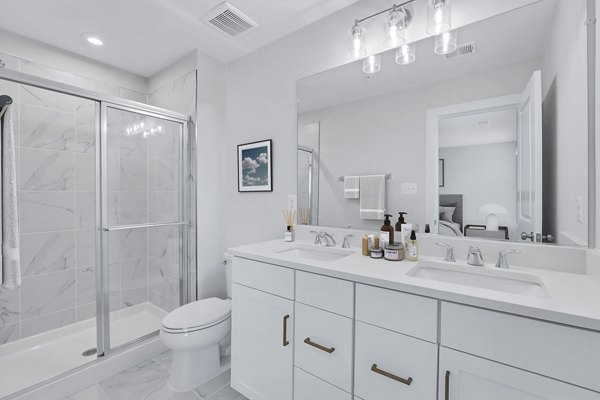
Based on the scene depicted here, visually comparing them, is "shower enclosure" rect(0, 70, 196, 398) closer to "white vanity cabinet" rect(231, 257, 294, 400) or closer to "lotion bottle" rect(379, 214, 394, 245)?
"white vanity cabinet" rect(231, 257, 294, 400)

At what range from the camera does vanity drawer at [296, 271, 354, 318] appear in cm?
112

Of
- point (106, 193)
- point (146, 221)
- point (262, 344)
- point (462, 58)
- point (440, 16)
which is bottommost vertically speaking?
point (262, 344)

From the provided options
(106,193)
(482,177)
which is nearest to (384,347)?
(482,177)

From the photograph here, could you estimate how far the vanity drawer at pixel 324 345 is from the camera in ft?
3.67

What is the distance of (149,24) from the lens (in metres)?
1.99

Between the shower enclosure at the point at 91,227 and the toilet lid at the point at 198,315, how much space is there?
503 millimetres

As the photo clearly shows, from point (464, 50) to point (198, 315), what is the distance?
7.11 ft

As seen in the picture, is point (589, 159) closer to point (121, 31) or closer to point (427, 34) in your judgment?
point (427, 34)

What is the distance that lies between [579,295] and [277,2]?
206 centimetres

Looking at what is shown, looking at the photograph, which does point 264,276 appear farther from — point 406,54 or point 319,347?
point 406,54

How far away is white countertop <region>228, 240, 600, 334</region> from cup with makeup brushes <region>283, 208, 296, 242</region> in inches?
19.3

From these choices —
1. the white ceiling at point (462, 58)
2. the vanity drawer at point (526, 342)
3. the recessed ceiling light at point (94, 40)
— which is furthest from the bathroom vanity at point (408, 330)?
the recessed ceiling light at point (94, 40)

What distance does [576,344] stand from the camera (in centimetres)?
72

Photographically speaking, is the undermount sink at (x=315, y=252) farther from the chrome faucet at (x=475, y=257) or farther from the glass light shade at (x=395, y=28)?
the glass light shade at (x=395, y=28)
